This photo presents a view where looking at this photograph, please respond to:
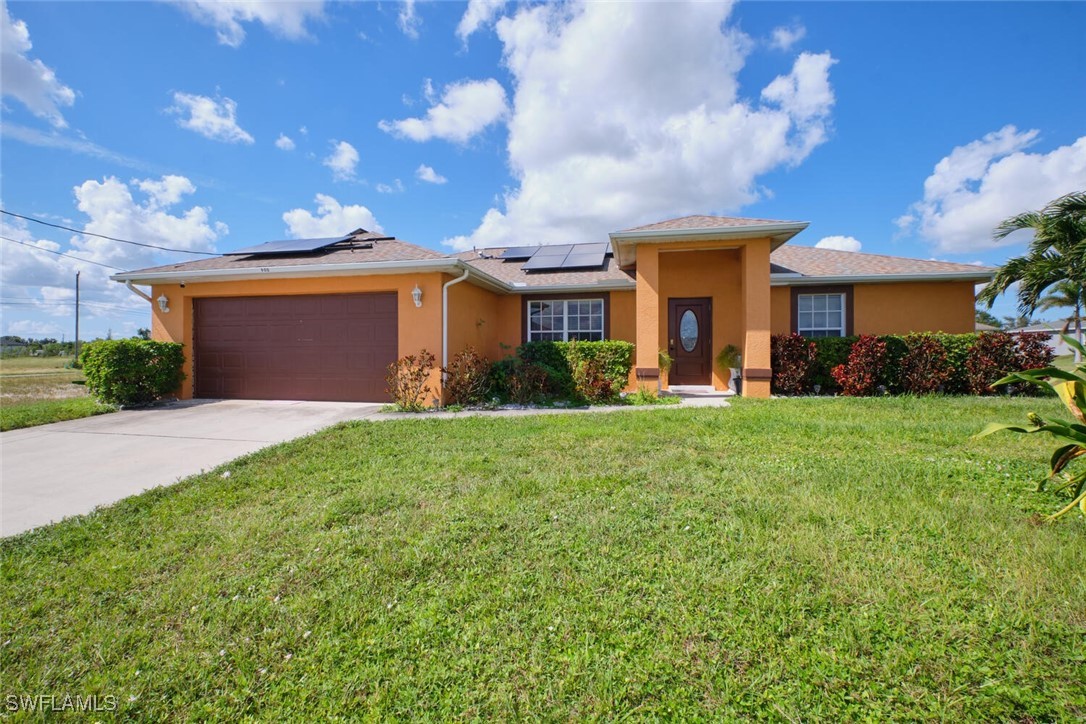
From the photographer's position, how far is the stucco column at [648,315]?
363 inches

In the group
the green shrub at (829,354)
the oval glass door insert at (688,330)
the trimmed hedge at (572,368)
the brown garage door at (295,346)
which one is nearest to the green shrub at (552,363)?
the trimmed hedge at (572,368)

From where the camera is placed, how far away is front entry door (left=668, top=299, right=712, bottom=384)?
11258 mm

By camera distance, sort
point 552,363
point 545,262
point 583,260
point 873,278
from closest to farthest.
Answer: point 552,363, point 873,278, point 583,260, point 545,262

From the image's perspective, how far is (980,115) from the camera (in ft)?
32.7

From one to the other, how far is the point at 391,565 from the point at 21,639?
1.75 m

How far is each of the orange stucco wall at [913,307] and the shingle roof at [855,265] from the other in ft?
1.13

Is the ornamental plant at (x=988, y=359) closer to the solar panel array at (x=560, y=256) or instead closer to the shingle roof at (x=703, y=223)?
the shingle roof at (x=703, y=223)

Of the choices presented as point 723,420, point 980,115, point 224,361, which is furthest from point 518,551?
point 980,115

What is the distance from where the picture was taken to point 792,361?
948 cm

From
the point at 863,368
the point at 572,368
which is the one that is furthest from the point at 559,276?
the point at 863,368

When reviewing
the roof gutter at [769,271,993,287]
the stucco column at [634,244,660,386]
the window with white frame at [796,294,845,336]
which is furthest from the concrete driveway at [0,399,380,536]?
the window with white frame at [796,294,845,336]

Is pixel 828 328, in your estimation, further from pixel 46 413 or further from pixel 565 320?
pixel 46 413

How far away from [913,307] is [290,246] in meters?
15.6

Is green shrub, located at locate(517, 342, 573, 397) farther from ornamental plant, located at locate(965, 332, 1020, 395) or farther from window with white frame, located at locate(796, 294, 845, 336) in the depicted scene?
ornamental plant, located at locate(965, 332, 1020, 395)
